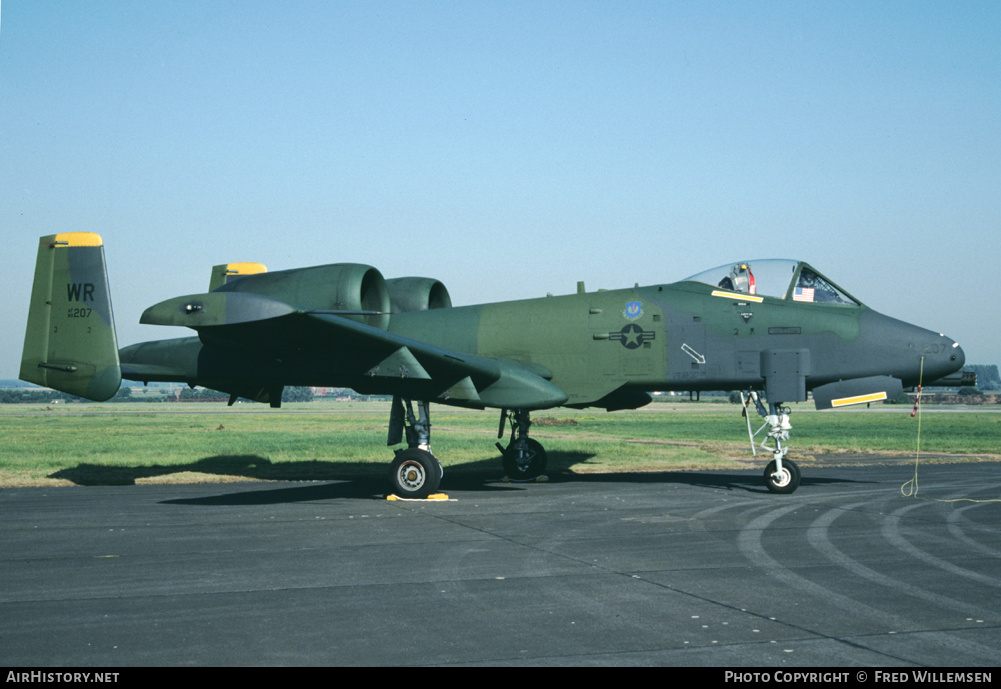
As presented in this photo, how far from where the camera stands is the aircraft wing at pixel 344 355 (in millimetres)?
11664

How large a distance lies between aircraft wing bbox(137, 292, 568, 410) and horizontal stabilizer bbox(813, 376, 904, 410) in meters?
4.70

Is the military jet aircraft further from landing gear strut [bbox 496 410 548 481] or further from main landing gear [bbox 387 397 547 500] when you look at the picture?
landing gear strut [bbox 496 410 548 481]

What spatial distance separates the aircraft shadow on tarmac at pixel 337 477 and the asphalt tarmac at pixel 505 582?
1.58m

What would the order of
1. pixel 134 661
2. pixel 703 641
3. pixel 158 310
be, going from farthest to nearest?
pixel 158 310 → pixel 703 641 → pixel 134 661

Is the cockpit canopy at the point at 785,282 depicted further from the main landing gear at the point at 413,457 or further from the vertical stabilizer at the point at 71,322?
the vertical stabilizer at the point at 71,322

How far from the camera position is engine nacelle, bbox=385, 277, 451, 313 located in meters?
19.1

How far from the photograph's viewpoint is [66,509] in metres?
13.6

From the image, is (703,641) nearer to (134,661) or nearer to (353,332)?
(134,661)

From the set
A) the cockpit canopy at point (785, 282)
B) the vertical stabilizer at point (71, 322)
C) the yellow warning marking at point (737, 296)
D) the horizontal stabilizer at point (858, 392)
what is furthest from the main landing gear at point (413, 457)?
the horizontal stabilizer at point (858, 392)

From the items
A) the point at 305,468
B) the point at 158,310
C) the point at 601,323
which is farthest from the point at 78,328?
the point at 601,323

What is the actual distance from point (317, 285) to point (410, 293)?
163 inches

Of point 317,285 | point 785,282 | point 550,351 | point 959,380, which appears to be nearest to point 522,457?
point 550,351

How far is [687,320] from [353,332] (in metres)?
6.53

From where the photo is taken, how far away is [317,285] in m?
15.2
